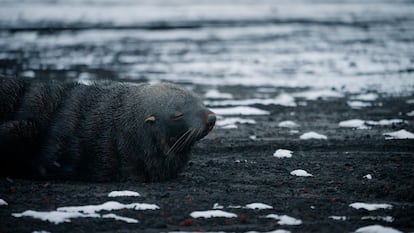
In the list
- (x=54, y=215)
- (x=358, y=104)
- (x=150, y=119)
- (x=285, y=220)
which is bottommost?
(x=54, y=215)

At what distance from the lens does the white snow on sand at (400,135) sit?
33.9 feet

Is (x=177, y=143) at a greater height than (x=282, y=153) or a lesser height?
lesser

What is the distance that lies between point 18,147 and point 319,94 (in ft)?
31.0

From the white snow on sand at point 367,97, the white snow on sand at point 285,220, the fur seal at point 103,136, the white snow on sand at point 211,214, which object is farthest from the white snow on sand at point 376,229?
the white snow on sand at point 367,97

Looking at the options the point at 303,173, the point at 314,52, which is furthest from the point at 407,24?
the point at 303,173

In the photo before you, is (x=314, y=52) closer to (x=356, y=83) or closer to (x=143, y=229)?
(x=356, y=83)

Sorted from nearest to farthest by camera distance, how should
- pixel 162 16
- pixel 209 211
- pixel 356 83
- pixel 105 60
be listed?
pixel 209 211
pixel 356 83
pixel 105 60
pixel 162 16

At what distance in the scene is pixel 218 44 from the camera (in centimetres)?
2662

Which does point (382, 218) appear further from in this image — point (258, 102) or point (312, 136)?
point (258, 102)

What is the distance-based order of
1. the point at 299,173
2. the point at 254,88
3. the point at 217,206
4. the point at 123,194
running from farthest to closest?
the point at 254,88 → the point at 299,173 → the point at 123,194 → the point at 217,206

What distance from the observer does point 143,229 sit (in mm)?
5996

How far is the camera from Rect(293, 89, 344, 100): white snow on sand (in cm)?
1510

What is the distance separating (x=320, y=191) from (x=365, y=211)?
927 millimetres

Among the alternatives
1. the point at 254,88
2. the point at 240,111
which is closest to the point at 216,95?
the point at 254,88
